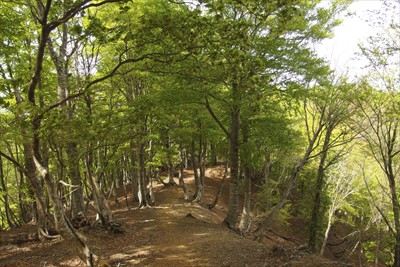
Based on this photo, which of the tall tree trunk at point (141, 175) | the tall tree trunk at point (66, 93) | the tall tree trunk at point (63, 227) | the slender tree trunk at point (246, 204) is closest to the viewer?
the tall tree trunk at point (63, 227)

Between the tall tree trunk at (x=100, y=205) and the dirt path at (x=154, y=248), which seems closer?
the dirt path at (x=154, y=248)

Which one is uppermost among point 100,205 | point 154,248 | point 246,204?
point 100,205

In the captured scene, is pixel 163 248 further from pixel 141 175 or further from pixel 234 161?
pixel 141 175

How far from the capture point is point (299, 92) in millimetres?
11750

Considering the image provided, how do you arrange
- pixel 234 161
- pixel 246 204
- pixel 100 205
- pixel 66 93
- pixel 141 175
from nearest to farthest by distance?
pixel 66 93, pixel 100 205, pixel 234 161, pixel 246 204, pixel 141 175

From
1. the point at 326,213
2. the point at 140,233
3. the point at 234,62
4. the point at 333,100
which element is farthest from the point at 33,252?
the point at 326,213

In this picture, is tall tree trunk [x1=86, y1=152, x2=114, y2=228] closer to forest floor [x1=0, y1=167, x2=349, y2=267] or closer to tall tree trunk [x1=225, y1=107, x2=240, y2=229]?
forest floor [x1=0, y1=167, x2=349, y2=267]

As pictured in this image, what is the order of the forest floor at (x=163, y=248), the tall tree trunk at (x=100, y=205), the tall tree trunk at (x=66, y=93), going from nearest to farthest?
the forest floor at (x=163, y=248)
the tall tree trunk at (x=66, y=93)
the tall tree trunk at (x=100, y=205)

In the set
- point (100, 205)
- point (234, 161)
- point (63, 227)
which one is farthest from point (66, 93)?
point (234, 161)

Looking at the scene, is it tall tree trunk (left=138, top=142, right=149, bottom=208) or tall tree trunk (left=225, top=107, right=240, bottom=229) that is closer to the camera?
tall tree trunk (left=225, top=107, right=240, bottom=229)

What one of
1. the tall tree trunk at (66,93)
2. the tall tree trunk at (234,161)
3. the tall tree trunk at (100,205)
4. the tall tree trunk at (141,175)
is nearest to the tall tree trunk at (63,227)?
the tall tree trunk at (66,93)

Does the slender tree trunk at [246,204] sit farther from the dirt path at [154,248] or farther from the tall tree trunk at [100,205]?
the tall tree trunk at [100,205]

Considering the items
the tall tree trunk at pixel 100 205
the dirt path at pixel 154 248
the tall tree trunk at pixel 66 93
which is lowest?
the dirt path at pixel 154 248

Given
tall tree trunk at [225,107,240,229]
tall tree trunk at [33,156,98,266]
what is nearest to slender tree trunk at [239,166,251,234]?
tall tree trunk at [225,107,240,229]
